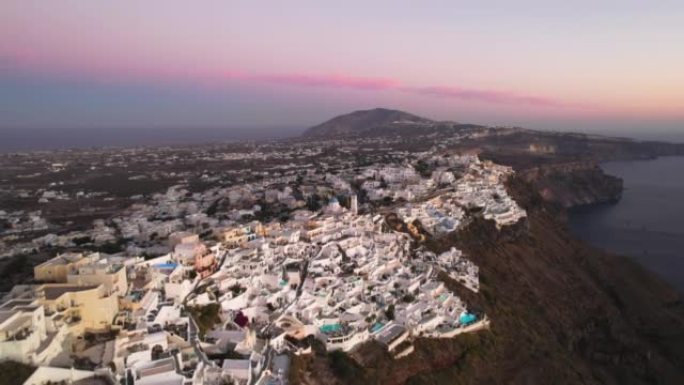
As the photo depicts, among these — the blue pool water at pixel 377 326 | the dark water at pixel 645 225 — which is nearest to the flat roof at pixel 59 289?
the blue pool water at pixel 377 326

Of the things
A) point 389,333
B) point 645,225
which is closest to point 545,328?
point 389,333

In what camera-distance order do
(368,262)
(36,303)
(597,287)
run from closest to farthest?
(36,303) < (368,262) < (597,287)

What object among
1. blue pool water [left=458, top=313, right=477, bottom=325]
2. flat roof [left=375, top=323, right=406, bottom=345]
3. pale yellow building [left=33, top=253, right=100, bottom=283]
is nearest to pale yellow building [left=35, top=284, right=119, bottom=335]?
pale yellow building [left=33, top=253, right=100, bottom=283]

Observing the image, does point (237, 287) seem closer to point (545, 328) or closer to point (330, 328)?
point (330, 328)

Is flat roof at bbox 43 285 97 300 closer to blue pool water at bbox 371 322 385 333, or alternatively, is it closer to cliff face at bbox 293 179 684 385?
cliff face at bbox 293 179 684 385

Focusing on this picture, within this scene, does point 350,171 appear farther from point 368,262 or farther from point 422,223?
point 368,262

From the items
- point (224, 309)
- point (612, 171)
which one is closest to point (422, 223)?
point (224, 309)
